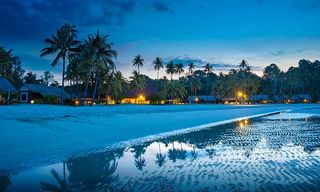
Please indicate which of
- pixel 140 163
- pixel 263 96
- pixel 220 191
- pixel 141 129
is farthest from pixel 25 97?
pixel 263 96

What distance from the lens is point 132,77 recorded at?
7194 centimetres

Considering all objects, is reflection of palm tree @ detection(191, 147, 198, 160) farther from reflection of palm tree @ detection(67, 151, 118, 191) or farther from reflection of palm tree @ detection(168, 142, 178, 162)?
reflection of palm tree @ detection(67, 151, 118, 191)

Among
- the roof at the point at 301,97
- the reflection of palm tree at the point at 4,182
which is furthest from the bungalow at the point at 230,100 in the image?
the reflection of palm tree at the point at 4,182

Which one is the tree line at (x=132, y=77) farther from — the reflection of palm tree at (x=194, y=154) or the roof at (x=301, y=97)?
the reflection of palm tree at (x=194, y=154)

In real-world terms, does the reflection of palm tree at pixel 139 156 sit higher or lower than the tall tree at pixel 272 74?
lower

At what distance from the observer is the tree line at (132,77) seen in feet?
153

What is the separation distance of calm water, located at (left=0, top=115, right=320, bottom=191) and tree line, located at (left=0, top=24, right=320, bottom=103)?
37094 mm

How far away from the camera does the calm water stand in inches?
245

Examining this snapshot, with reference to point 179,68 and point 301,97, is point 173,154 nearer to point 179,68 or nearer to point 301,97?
point 179,68

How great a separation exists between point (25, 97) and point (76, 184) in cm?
5086

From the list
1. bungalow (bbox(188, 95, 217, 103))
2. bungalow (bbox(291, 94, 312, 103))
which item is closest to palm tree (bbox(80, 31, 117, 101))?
bungalow (bbox(188, 95, 217, 103))

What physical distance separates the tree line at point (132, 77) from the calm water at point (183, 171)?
37.1 metres

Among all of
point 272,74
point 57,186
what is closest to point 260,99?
point 272,74

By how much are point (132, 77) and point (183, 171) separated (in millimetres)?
64889
